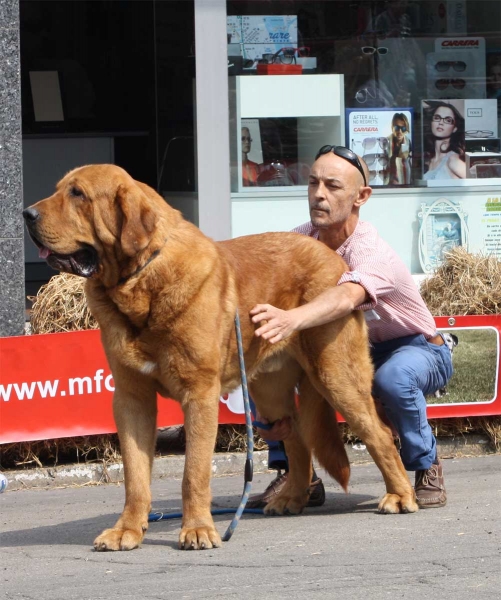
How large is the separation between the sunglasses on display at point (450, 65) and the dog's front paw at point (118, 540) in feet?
19.4

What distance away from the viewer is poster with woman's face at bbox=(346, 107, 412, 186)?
9359mm

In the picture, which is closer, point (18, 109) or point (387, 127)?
point (18, 109)

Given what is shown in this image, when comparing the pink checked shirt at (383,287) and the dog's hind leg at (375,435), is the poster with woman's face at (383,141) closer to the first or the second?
the pink checked shirt at (383,287)

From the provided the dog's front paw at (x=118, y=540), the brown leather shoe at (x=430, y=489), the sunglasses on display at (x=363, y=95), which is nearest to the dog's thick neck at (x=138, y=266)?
the dog's front paw at (x=118, y=540)

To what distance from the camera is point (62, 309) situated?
7.12 metres

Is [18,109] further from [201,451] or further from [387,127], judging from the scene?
[201,451]

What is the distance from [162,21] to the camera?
10461 mm

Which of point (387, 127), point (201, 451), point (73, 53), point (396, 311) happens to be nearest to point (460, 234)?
point (387, 127)

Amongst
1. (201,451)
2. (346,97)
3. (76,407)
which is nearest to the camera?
(201,451)

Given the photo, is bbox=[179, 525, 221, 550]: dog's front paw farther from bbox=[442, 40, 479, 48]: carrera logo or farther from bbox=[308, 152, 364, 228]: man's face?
bbox=[442, 40, 479, 48]: carrera logo

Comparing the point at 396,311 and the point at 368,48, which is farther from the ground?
the point at 368,48

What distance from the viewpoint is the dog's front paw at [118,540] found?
190 inches

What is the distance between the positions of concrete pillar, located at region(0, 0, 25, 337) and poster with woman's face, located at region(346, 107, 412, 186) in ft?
9.34

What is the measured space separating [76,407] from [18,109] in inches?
90.2
